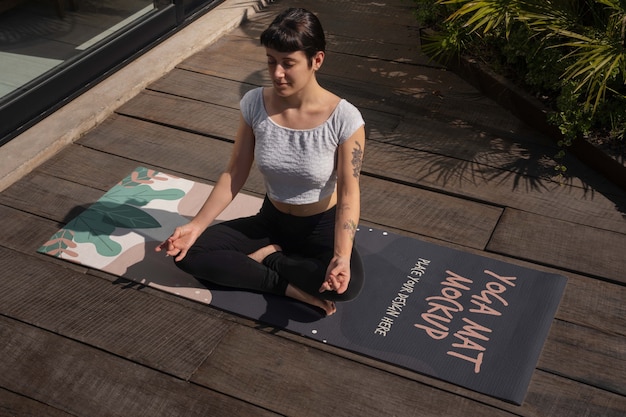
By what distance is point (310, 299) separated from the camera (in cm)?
296

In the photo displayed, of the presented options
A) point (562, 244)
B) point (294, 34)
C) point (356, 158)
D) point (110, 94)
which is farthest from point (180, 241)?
point (110, 94)

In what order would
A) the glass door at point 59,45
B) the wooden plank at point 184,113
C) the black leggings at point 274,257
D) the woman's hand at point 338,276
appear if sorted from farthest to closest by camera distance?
the wooden plank at point 184,113 → the glass door at point 59,45 → the black leggings at point 274,257 → the woman's hand at point 338,276

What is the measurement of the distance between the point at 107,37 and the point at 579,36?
2.54 m

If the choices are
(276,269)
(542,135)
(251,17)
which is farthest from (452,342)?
(251,17)

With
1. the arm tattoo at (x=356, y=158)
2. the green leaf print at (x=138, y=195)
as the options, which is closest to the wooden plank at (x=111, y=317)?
the green leaf print at (x=138, y=195)

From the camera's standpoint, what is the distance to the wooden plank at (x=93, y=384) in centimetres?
259

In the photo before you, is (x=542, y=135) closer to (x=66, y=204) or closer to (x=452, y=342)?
(x=452, y=342)

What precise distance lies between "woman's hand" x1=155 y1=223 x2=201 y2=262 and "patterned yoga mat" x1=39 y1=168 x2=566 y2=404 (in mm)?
265

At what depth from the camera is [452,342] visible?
9.31 feet

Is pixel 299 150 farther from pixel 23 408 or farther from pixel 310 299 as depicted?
pixel 23 408

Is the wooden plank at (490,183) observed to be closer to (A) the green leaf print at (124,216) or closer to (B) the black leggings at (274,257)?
(B) the black leggings at (274,257)

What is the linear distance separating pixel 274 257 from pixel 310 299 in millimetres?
220

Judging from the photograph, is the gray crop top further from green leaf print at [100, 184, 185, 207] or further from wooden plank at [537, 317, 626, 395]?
wooden plank at [537, 317, 626, 395]

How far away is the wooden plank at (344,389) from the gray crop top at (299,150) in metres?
0.57
